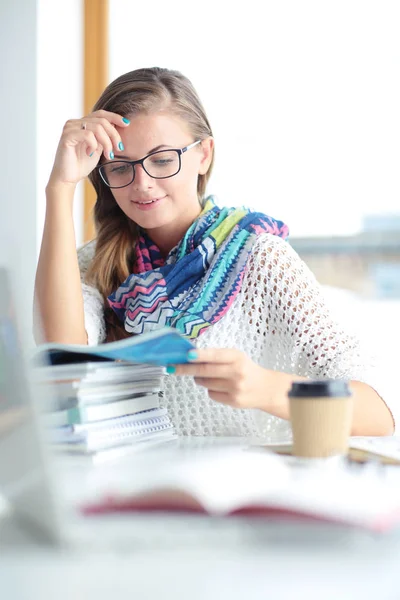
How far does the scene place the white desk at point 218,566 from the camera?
1.53ft

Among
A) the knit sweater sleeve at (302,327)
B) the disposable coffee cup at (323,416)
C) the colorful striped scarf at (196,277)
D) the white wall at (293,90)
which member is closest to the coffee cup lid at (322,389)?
the disposable coffee cup at (323,416)

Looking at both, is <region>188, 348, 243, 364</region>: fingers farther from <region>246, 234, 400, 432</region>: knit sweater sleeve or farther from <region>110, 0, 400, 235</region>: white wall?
<region>110, 0, 400, 235</region>: white wall

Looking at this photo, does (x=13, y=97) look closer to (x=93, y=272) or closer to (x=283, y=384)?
(x=93, y=272)

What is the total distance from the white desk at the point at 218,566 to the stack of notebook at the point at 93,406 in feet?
0.99

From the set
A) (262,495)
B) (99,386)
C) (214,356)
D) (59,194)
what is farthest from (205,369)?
(59,194)

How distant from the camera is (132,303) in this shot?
5.26ft

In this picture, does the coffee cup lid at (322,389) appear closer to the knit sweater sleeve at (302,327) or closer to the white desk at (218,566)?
the white desk at (218,566)

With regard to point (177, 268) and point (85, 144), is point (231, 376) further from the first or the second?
point (85, 144)

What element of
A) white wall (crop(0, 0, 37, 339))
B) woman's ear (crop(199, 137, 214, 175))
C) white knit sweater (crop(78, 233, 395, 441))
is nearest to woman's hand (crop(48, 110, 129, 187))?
woman's ear (crop(199, 137, 214, 175))

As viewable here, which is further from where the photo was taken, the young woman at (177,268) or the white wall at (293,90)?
the white wall at (293,90)

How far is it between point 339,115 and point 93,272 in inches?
72.2

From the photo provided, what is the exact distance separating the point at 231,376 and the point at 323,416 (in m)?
0.18

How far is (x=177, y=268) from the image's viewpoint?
62.9 inches

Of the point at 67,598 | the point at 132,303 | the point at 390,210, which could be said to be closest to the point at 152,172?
the point at 132,303
